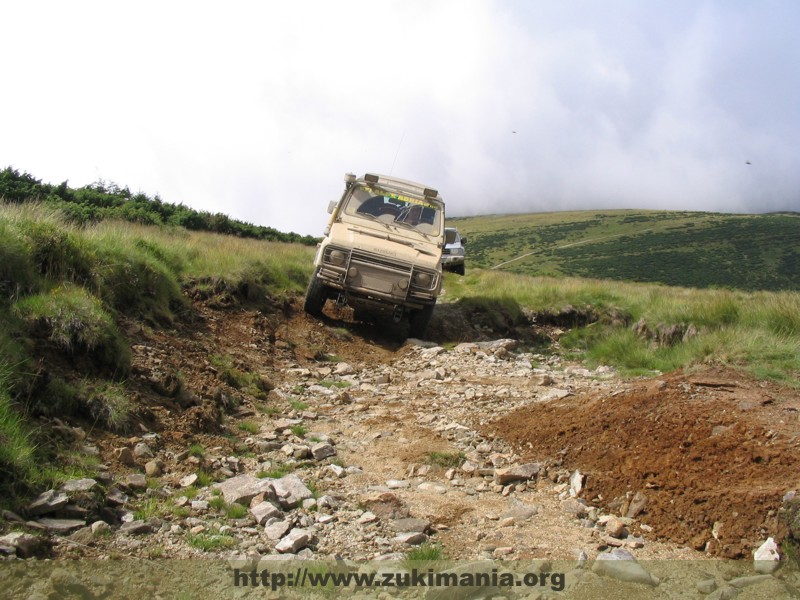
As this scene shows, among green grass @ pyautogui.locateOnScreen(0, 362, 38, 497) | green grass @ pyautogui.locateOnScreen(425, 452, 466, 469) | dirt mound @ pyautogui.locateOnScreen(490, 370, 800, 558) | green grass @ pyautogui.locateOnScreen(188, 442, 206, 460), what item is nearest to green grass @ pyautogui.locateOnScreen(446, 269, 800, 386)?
dirt mound @ pyautogui.locateOnScreen(490, 370, 800, 558)

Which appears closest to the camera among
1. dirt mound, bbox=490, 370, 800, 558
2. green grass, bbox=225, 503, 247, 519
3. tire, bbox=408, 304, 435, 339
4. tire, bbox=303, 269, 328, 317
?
dirt mound, bbox=490, 370, 800, 558

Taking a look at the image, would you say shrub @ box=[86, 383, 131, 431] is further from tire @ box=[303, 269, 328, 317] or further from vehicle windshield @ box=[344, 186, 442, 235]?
vehicle windshield @ box=[344, 186, 442, 235]

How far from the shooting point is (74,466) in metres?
3.88

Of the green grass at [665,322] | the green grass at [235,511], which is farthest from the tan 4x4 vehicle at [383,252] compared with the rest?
the green grass at [235,511]

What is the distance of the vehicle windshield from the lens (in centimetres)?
1038

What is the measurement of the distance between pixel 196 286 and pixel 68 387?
4.57 metres

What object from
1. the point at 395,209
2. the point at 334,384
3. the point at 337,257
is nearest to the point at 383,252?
the point at 337,257

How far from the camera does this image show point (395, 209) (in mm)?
10570

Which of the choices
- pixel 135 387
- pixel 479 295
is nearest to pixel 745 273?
pixel 479 295

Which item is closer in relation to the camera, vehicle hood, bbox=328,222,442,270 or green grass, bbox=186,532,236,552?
green grass, bbox=186,532,236,552

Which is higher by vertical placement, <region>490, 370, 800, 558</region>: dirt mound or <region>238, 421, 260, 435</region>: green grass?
<region>490, 370, 800, 558</region>: dirt mound

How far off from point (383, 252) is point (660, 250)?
2082 inches

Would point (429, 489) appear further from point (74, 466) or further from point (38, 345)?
point (38, 345)

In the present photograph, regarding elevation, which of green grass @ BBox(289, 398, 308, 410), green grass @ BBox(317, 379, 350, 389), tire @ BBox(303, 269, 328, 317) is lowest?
green grass @ BBox(289, 398, 308, 410)
